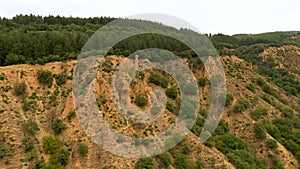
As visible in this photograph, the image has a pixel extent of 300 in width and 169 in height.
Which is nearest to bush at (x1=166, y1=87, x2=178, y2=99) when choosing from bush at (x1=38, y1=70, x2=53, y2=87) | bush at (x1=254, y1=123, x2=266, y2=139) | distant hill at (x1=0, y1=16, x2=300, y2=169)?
distant hill at (x1=0, y1=16, x2=300, y2=169)

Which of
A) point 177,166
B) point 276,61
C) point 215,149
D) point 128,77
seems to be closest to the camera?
point 177,166

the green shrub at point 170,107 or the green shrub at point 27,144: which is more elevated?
the green shrub at point 170,107

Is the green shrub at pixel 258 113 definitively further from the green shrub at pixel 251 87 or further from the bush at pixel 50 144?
the bush at pixel 50 144

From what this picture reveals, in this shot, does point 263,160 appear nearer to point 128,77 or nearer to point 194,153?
point 194,153

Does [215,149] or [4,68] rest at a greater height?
[4,68]

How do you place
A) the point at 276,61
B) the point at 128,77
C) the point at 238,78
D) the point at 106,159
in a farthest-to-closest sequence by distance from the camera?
the point at 276,61
the point at 238,78
the point at 128,77
the point at 106,159

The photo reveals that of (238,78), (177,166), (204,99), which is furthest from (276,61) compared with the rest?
(177,166)

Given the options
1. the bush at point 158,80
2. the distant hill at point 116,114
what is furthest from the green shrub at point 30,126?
the bush at point 158,80
